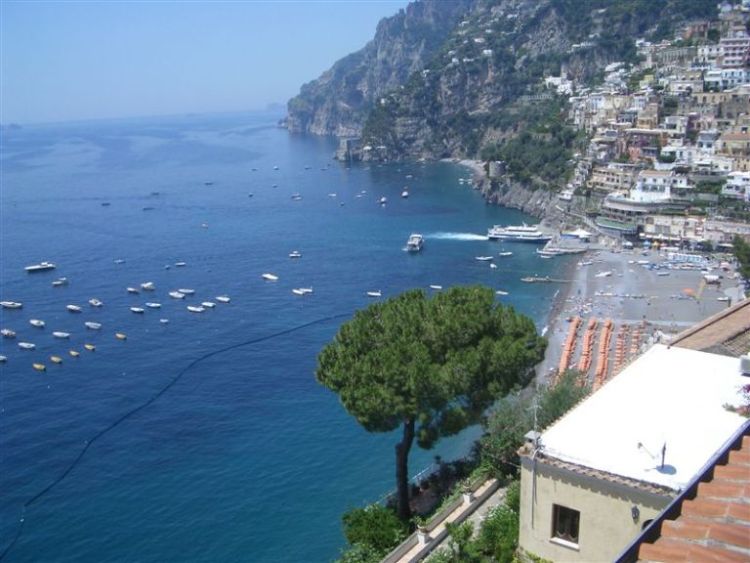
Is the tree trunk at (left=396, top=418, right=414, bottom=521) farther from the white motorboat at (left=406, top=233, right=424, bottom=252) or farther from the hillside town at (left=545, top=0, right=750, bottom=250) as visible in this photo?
the hillside town at (left=545, top=0, right=750, bottom=250)

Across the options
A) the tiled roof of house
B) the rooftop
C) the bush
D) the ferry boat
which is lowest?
the ferry boat

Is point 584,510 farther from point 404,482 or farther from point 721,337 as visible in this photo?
point 404,482

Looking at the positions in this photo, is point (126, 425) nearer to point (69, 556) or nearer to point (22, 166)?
point (69, 556)

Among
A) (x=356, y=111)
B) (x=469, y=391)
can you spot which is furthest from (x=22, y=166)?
(x=469, y=391)

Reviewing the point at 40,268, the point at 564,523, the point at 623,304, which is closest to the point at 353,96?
the point at 40,268

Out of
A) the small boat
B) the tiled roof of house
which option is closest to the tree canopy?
the tiled roof of house
